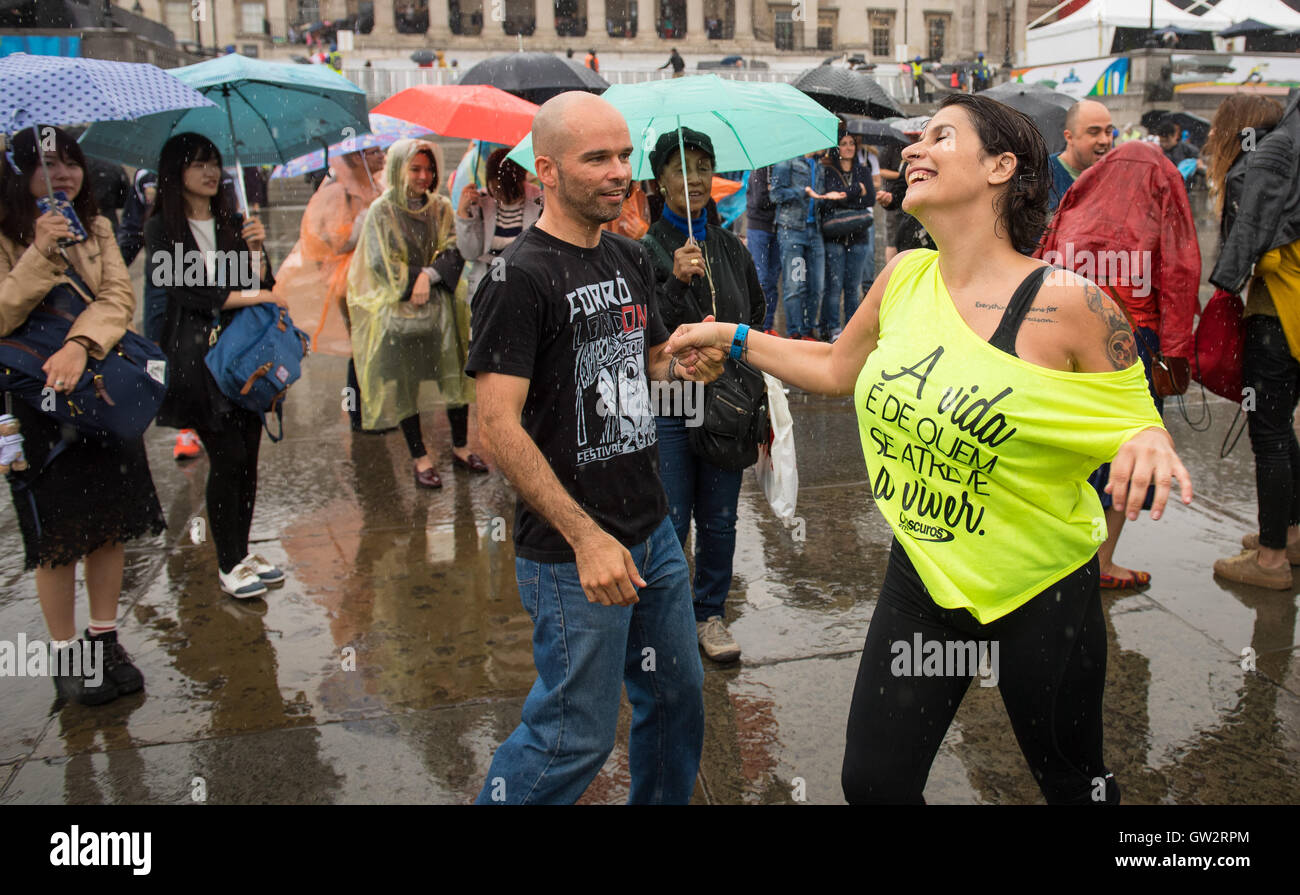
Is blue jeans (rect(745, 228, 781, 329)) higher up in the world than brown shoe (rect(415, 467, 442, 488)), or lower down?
higher up

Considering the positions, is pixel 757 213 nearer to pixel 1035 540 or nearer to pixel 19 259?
pixel 19 259

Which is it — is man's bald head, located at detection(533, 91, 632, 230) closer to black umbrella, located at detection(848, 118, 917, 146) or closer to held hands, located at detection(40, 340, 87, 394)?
held hands, located at detection(40, 340, 87, 394)

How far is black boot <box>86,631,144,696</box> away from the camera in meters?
3.71

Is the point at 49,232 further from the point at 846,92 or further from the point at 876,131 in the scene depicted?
the point at 876,131

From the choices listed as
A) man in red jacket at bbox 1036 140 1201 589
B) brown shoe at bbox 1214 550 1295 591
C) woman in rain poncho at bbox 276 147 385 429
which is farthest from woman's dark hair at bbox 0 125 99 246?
brown shoe at bbox 1214 550 1295 591

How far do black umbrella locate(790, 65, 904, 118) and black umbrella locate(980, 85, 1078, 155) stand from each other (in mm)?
1209

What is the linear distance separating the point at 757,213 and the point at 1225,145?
5135mm

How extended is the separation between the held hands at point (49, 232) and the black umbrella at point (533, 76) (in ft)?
12.0

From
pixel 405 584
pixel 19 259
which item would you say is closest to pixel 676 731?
pixel 405 584

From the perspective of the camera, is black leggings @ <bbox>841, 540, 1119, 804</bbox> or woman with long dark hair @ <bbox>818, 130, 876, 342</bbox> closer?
black leggings @ <bbox>841, 540, 1119, 804</bbox>

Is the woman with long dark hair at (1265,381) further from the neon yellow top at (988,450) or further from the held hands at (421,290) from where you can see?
the held hands at (421,290)

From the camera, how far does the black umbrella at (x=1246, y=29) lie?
109ft

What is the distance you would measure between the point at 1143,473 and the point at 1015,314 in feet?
1.51

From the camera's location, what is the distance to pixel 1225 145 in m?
4.45
